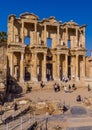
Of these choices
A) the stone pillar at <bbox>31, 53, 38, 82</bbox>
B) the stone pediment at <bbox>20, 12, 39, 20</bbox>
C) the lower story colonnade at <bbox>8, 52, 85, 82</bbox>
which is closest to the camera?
the lower story colonnade at <bbox>8, 52, 85, 82</bbox>

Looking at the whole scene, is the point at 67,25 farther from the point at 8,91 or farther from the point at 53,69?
the point at 8,91

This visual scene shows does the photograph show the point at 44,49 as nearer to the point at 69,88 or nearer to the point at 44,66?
the point at 44,66

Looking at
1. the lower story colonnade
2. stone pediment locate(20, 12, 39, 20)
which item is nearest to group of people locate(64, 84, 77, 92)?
the lower story colonnade

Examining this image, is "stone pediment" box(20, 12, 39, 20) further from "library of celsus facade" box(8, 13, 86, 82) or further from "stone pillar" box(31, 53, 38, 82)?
"stone pillar" box(31, 53, 38, 82)

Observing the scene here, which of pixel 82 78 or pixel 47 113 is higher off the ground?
pixel 82 78

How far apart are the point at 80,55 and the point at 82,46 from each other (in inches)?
87.3

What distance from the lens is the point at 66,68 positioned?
5338 cm

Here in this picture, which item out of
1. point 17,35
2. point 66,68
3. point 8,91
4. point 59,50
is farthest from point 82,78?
point 8,91

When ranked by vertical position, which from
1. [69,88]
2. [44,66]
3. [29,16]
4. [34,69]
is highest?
[29,16]

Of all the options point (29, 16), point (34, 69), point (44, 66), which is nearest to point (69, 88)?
point (44, 66)

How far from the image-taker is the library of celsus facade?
164 ft

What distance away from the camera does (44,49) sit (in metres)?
50.9

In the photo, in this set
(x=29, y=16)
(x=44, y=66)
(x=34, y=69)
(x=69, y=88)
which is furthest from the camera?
(x=44, y=66)

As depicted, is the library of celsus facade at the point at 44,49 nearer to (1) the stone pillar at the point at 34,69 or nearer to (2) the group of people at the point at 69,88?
(1) the stone pillar at the point at 34,69
